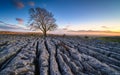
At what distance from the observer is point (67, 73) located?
14.8ft

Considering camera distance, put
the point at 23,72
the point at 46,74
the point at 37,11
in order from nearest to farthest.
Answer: the point at 46,74 < the point at 23,72 < the point at 37,11

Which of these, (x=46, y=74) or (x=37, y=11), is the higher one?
(x=37, y=11)

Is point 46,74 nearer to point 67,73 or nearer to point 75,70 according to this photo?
point 67,73

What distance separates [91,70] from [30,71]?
9.20 ft

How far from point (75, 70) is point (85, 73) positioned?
1.55 feet

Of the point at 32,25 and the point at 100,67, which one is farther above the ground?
the point at 32,25

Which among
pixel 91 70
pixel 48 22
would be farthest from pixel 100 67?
pixel 48 22

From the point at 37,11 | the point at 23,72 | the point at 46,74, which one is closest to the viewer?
the point at 46,74

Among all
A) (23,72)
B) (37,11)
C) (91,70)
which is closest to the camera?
(23,72)

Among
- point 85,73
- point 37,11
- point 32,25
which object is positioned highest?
point 37,11

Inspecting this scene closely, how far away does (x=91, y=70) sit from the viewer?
5047mm

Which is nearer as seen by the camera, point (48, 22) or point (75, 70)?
point (75, 70)

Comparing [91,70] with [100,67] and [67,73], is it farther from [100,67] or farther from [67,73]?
[67,73]

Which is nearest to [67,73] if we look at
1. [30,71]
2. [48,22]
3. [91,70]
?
[91,70]
